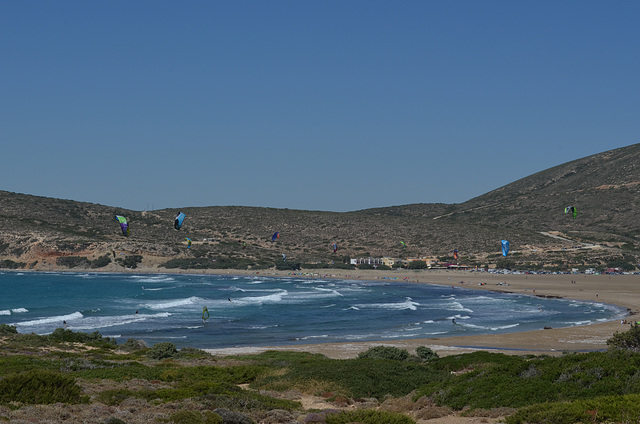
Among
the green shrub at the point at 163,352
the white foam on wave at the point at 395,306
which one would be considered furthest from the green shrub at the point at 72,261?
→ the green shrub at the point at 163,352

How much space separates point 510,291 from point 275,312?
107ft

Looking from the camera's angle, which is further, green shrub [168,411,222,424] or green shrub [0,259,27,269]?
green shrub [0,259,27,269]

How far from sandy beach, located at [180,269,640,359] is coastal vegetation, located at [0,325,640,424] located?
10692mm

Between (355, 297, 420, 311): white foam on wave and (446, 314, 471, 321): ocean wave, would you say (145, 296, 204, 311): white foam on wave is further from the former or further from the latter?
(446, 314, 471, 321): ocean wave

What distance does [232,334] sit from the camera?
138 ft

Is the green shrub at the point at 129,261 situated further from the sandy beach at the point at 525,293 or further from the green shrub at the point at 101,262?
the sandy beach at the point at 525,293

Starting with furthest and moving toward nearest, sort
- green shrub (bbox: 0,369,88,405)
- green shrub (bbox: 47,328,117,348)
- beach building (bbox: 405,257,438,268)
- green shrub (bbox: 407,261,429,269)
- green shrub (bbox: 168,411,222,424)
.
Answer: beach building (bbox: 405,257,438,268) → green shrub (bbox: 407,261,429,269) → green shrub (bbox: 47,328,117,348) → green shrub (bbox: 0,369,88,405) → green shrub (bbox: 168,411,222,424)

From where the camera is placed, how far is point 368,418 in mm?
12172

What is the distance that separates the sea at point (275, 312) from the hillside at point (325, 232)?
38.7 meters

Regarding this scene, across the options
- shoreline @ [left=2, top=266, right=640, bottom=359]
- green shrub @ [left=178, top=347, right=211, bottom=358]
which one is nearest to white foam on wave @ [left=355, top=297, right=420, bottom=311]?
shoreline @ [left=2, top=266, right=640, bottom=359]

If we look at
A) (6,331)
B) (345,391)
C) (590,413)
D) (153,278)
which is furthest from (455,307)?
(153,278)

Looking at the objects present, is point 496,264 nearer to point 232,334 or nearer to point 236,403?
point 232,334

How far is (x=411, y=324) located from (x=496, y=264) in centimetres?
6984

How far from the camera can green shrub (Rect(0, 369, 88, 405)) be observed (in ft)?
45.0
